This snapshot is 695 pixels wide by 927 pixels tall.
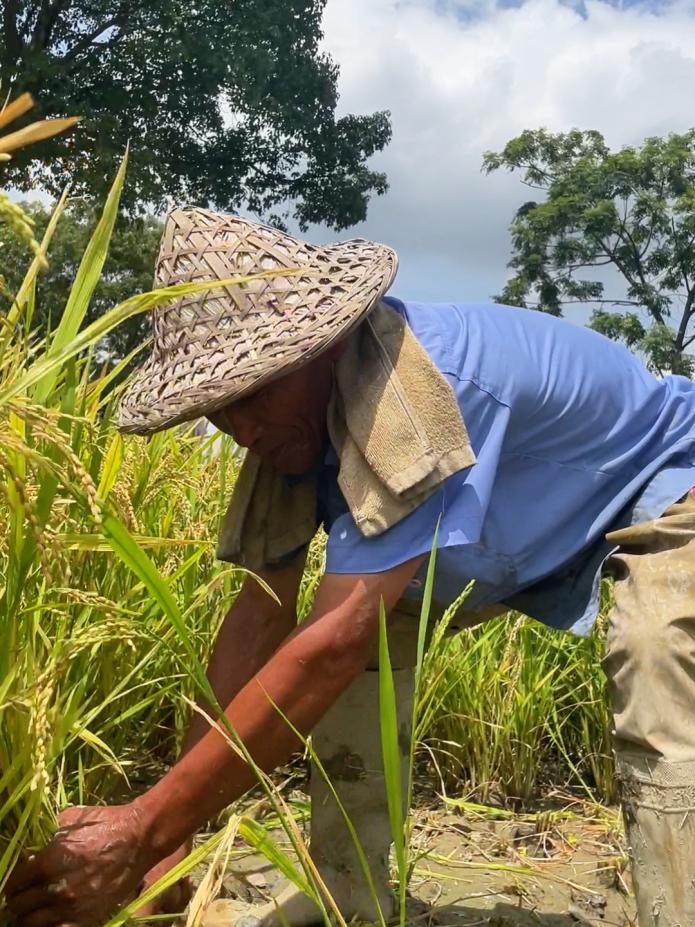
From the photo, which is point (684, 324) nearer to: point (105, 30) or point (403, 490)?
point (105, 30)

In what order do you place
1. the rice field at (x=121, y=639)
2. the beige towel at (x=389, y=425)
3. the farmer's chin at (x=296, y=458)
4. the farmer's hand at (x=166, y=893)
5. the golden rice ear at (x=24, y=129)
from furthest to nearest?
the farmer's chin at (x=296, y=458), the farmer's hand at (x=166, y=893), the beige towel at (x=389, y=425), the rice field at (x=121, y=639), the golden rice ear at (x=24, y=129)

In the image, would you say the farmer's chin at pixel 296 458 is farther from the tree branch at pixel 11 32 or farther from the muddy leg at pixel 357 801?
the tree branch at pixel 11 32

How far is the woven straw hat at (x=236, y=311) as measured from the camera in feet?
4.42

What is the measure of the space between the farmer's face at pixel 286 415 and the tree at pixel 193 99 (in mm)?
9790

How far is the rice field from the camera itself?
3.62 ft

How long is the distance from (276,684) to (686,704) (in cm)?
55

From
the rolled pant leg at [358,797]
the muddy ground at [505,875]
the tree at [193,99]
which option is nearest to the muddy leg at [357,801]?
the rolled pant leg at [358,797]

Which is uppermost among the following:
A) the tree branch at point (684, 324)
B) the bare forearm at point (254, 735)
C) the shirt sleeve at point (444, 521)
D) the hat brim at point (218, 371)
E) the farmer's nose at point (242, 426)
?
the tree branch at point (684, 324)

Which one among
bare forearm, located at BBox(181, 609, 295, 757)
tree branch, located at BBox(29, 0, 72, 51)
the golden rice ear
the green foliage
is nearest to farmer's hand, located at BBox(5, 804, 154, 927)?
bare forearm, located at BBox(181, 609, 295, 757)

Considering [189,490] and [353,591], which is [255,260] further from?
[189,490]

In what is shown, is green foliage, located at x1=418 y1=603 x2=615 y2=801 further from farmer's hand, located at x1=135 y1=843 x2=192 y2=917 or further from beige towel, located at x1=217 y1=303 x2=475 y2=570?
beige towel, located at x1=217 y1=303 x2=475 y2=570

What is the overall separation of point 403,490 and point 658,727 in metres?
0.47

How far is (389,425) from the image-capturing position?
1409mm

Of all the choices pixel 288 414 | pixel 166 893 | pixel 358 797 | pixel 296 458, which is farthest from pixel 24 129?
pixel 358 797
